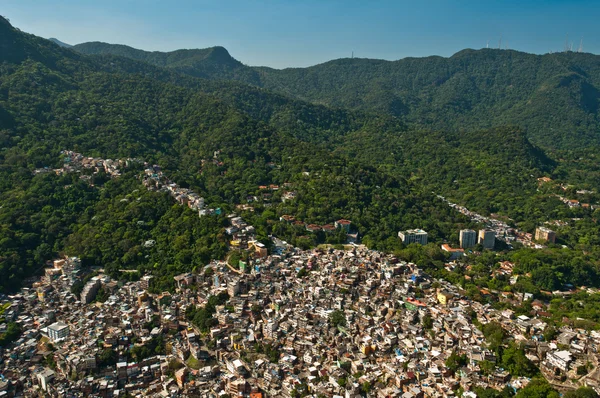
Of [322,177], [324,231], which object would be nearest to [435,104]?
[322,177]

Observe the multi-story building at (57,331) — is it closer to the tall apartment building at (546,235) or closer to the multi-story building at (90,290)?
the multi-story building at (90,290)

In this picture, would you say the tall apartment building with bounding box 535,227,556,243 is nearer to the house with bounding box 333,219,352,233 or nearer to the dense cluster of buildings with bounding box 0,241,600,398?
the dense cluster of buildings with bounding box 0,241,600,398

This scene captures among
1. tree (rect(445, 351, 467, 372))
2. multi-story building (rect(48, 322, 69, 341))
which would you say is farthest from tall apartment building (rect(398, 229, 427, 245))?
multi-story building (rect(48, 322, 69, 341))

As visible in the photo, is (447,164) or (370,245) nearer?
(370,245)

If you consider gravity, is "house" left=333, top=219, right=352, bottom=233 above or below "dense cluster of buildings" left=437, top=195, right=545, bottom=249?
above

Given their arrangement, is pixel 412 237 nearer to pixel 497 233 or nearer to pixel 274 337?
pixel 497 233

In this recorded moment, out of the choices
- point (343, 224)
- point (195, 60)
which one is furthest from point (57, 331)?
point (195, 60)

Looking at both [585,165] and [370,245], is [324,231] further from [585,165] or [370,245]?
[585,165]
